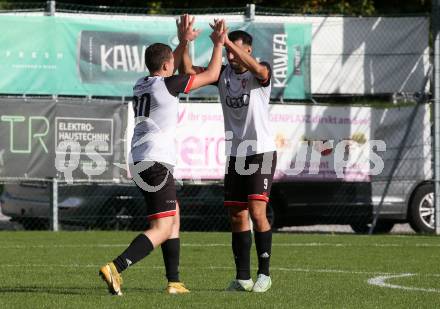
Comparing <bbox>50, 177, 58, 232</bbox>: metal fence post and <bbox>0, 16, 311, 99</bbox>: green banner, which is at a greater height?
<bbox>0, 16, 311, 99</bbox>: green banner

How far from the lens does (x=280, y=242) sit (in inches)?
658

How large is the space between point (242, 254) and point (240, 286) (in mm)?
336

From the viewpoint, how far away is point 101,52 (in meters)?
19.7

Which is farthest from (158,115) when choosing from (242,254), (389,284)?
(389,284)

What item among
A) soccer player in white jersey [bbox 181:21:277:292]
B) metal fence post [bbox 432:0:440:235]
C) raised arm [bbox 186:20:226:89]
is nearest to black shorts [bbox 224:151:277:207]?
soccer player in white jersey [bbox 181:21:277:292]

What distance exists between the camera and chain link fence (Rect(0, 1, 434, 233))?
64.6 feet

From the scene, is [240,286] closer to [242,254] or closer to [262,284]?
[262,284]

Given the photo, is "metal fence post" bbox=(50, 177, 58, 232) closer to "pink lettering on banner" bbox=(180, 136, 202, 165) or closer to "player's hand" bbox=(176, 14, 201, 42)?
"pink lettering on banner" bbox=(180, 136, 202, 165)

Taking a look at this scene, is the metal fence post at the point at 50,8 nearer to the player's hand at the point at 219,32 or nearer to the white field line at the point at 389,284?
the white field line at the point at 389,284

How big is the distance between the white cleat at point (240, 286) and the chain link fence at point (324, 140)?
30.2 ft

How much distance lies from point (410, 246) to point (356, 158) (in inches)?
164

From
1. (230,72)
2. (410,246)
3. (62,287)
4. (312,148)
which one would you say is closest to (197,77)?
(230,72)

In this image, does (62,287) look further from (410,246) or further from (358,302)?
(410,246)

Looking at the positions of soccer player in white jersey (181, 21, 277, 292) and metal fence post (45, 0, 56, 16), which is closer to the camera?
soccer player in white jersey (181, 21, 277, 292)
